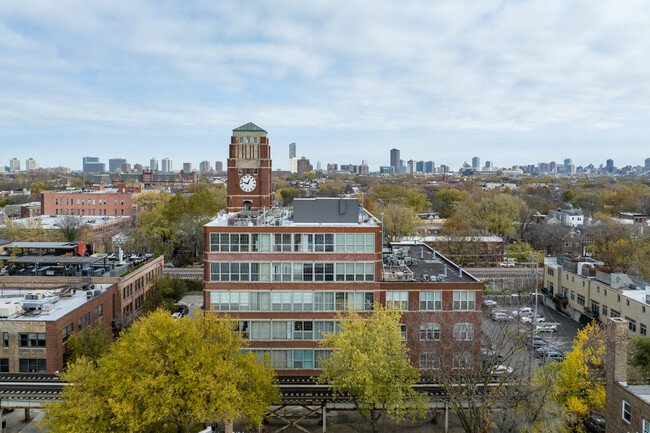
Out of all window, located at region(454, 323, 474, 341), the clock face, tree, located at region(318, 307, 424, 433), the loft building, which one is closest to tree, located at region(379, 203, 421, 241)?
the clock face

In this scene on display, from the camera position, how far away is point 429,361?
37688 millimetres

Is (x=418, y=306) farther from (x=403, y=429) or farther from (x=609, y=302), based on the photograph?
(x=609, y=302)

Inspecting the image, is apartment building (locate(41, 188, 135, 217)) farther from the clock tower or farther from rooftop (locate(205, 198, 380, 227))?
rooftop (locate(205, 198, 380, 227))

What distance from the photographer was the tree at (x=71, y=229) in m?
85.8

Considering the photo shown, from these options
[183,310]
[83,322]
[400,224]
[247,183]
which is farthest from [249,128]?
[400,224]

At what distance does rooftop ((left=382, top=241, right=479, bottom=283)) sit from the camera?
40.5 metres

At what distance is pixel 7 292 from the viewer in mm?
47031

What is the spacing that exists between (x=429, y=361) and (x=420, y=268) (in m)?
9.89

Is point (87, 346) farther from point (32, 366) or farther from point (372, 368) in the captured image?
point (372, 368)

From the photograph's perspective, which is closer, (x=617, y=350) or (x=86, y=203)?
(x=617, y=350)

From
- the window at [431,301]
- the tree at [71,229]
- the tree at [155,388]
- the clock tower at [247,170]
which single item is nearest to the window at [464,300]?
the window at [431,301]

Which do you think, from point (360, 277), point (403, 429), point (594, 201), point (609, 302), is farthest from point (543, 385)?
point (594, 201)

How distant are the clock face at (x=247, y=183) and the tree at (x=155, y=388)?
26.7m

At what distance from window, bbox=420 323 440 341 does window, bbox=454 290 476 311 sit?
246cm
